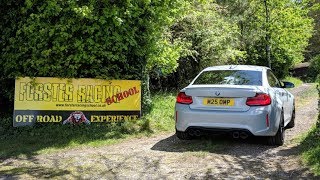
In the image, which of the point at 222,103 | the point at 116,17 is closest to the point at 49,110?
the point at 116,17

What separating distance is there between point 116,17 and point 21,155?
12.2ft

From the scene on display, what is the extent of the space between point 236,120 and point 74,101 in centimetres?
415

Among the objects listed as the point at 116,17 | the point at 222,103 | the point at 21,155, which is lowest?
the point at 21,155

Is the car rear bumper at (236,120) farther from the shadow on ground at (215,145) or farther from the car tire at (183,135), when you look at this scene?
the car tire at (183,135)

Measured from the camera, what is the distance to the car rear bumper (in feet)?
23.9

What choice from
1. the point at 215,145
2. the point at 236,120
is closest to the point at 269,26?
the point at 215,145

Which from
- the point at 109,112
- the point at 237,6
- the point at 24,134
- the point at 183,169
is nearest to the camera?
the point at 183,169

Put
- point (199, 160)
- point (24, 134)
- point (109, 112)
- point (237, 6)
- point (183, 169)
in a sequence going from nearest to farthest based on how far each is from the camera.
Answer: point (183, 169) → point (199, 160) → point (24, 134) → point (109, 112) → point (237, 6)

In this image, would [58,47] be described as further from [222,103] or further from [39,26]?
[222,103]

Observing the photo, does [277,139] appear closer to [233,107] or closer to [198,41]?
[233,107]

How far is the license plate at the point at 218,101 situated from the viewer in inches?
292

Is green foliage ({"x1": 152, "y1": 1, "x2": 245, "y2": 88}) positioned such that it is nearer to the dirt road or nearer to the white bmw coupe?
the white bmw coupe

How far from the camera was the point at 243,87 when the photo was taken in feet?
24.3

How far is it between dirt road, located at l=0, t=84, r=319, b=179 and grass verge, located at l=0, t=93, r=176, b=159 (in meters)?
0.50
